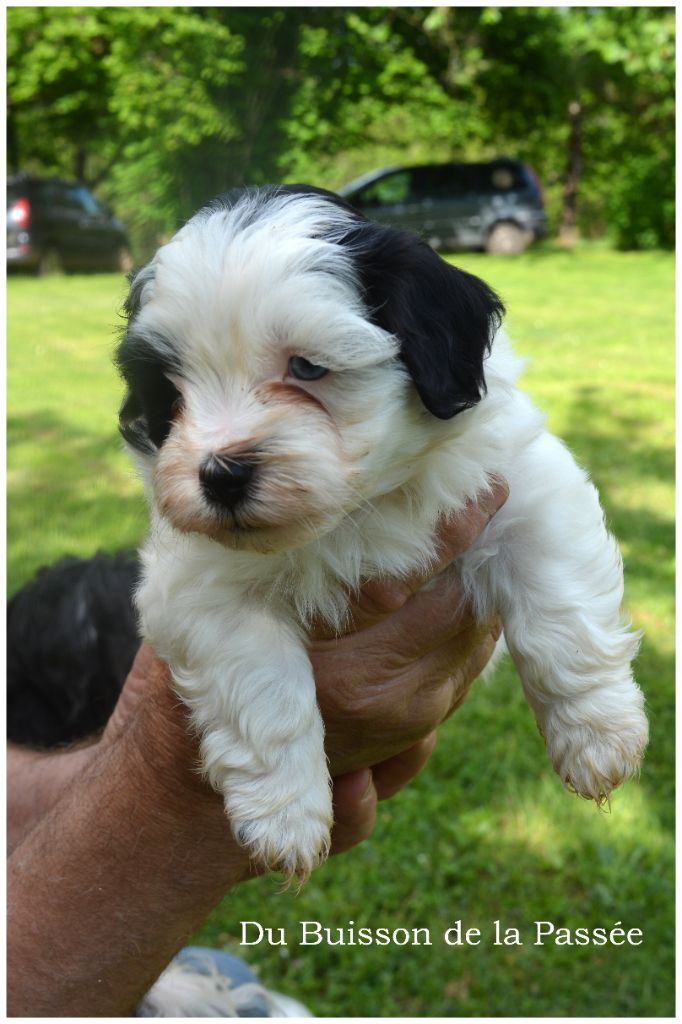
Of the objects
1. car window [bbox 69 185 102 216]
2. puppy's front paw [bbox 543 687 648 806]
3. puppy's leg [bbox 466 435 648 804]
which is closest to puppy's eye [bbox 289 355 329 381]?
puppy's leg [bbox 466 435 648 804]

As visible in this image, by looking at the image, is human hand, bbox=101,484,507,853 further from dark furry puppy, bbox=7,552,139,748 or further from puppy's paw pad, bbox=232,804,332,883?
dark furry puppy, bbox=7,552,139,748

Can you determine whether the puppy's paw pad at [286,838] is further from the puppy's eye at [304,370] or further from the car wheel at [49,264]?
the car wheel at [49,264]

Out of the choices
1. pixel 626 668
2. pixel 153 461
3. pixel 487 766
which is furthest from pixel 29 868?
pixel 487 766

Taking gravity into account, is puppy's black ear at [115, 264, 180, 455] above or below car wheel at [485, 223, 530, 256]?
above

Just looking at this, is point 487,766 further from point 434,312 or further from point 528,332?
point 528,332

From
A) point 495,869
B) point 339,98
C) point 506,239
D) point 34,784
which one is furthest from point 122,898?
point 506,239

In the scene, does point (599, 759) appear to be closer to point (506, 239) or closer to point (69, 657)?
point (69, 657)

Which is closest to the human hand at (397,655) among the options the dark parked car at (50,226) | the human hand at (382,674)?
the human hand at (382,674)
